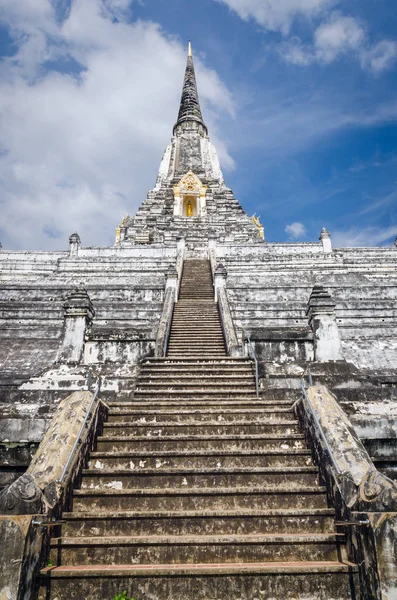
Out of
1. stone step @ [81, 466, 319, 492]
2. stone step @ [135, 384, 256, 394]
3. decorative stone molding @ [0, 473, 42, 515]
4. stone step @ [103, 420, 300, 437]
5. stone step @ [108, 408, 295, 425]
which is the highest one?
stone step @ [135, 384, 256, 394]

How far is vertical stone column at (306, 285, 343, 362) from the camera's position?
25.0 ft

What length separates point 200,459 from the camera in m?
5.14

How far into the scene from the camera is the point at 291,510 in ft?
14.4

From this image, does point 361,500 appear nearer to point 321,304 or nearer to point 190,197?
point 321,304

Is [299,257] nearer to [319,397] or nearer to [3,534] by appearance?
[319,397]

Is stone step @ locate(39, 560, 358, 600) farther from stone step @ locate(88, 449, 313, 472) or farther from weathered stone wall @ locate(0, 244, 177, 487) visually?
weathered stone wall @ locate(0, 244, 177, 487)

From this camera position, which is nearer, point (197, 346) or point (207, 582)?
point (207, 582)

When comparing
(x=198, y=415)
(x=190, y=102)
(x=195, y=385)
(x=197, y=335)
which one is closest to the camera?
(x=198, y=415)

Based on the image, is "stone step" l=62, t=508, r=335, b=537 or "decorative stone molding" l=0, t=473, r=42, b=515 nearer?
"decorative stone molding" l=0, t=473, r=42, b=515

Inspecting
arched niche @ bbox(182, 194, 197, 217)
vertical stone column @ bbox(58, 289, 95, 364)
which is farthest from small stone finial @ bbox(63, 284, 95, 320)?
arched niche @ bbox(182, 194, 197, 217)

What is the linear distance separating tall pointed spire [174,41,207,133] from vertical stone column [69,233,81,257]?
36.0 metres

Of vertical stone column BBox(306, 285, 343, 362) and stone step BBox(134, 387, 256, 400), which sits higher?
vertical stone column BBox(306, 285, 343, 362)

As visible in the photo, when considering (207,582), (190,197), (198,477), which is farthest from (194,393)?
(190,197)

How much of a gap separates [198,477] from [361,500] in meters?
1.88
